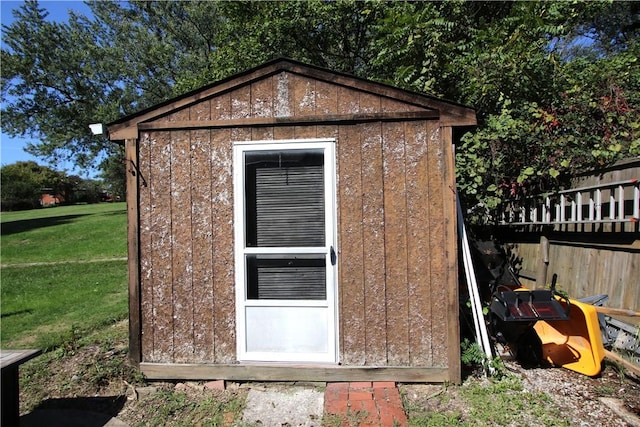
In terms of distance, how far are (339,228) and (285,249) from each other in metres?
0.49

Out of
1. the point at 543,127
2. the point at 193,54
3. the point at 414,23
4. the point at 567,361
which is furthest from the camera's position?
the point at 193,54

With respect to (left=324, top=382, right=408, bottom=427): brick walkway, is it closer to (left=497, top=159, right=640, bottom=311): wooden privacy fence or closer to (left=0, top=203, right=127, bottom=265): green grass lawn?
(left=497, top=159, right=640, bottom=311): wooden privacy fence

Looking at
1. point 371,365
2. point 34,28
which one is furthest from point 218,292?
point 34,28

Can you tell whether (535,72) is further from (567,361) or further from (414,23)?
(567,361)

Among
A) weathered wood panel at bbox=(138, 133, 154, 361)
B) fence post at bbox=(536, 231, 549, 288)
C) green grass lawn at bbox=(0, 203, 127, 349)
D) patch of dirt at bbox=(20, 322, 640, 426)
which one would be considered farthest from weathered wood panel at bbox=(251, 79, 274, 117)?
fence post at bbox=(536, 231, 549, 288)

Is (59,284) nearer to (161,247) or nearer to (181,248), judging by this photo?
(161,247)

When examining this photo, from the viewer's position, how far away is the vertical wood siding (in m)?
3.25

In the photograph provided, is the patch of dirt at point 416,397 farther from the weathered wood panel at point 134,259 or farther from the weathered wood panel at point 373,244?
the weathered wood panel at point 373,244

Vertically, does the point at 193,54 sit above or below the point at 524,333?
above

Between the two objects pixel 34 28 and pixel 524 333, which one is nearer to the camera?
pixel 524 333

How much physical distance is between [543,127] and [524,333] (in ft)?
8.68

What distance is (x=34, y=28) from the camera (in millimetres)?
17078

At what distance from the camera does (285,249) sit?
3.33 m

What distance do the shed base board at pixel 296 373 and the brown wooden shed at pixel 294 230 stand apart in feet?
0.04
